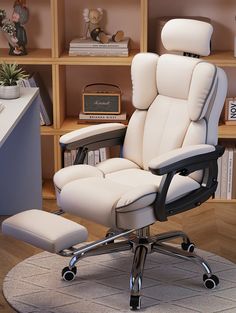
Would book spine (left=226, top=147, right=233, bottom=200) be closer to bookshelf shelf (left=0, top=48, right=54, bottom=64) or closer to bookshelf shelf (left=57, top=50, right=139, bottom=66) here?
bookshelf shelf (left=57, top=50, right=139, bottom=66)

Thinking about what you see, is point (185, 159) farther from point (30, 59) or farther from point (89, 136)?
point (30, 59)

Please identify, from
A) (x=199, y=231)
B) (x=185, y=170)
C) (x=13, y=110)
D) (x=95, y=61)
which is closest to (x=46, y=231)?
(x=185, y=170)

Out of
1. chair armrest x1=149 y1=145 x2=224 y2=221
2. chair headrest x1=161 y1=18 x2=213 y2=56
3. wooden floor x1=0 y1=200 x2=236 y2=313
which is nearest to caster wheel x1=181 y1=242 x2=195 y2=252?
wooden floor x1=0 y1=200 x2=236 y2=313

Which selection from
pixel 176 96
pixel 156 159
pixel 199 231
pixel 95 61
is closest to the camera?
pixel 156 159

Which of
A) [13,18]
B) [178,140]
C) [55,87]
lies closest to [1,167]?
[55,87]

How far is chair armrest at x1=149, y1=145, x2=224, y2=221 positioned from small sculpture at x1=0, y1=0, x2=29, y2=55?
5.04ft

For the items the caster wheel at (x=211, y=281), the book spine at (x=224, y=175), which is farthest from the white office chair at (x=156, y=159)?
the book spine at (x=224, y=175)

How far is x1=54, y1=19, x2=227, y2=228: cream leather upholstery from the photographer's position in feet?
10.2

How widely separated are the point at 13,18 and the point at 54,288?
1688 millimetres

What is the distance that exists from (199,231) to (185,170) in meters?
0.93

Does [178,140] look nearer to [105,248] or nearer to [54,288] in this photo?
[105,248]

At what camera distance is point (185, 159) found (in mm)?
3146

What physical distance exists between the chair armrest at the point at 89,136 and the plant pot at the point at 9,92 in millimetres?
366

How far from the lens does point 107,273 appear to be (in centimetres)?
355
